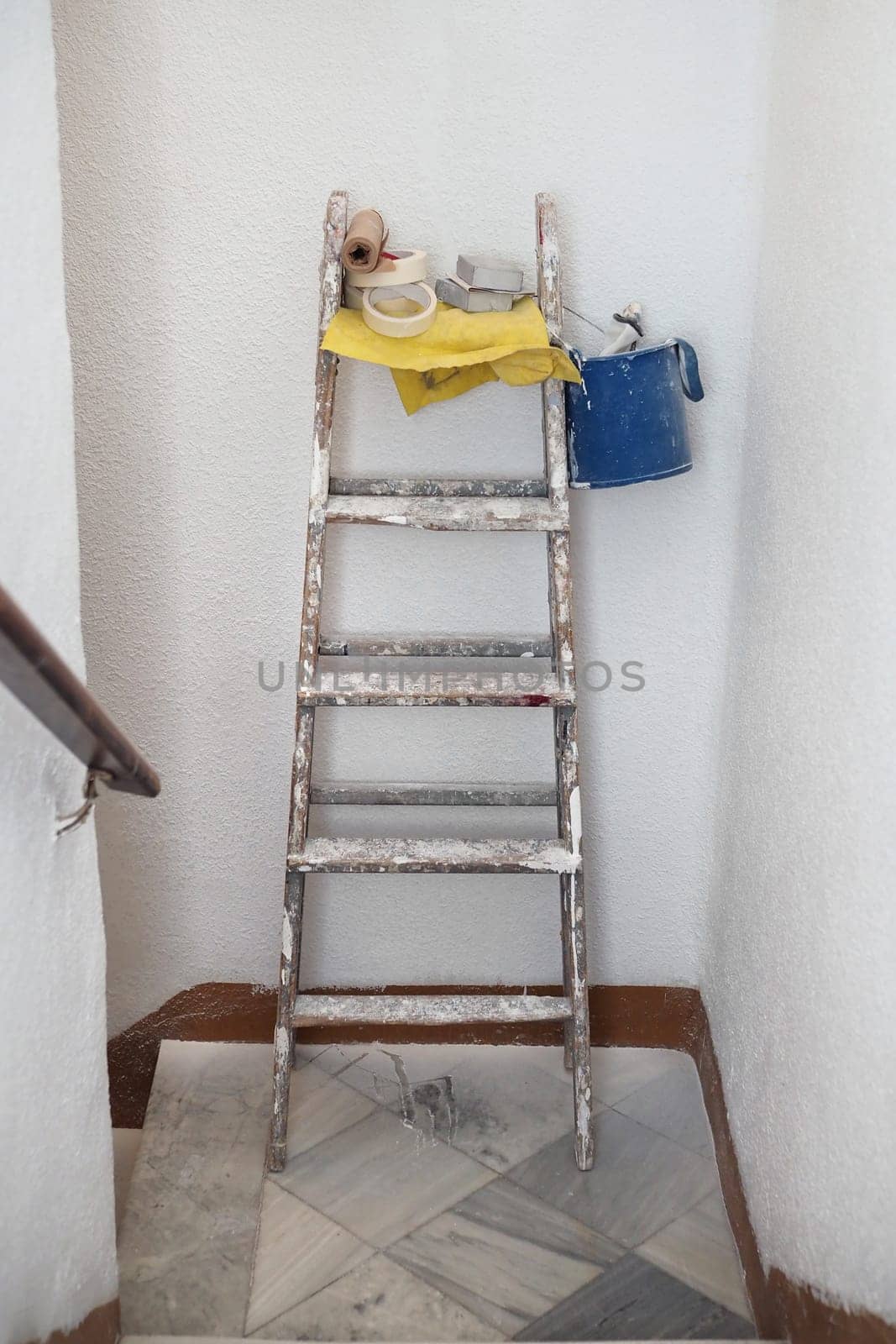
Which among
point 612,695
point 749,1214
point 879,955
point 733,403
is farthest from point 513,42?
point 749,1214

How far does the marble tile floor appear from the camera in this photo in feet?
5.84

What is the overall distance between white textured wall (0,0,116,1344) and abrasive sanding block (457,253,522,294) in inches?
23.9

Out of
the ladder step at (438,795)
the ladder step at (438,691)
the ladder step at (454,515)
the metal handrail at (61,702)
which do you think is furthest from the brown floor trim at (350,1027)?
the metal handrail at (61,702)

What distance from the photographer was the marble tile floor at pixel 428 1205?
1.78m

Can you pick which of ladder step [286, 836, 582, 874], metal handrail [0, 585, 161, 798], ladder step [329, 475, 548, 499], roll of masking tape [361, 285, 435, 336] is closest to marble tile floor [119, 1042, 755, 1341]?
ladder step [286, 836, 582, 874]

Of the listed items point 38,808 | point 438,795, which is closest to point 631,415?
point 438,795

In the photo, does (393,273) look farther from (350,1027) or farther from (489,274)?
(350,1027)

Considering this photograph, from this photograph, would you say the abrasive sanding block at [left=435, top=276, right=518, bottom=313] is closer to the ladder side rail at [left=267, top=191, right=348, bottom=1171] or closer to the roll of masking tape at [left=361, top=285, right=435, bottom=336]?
the roll of masking tape at [left=361, top=285, right=435, bottom=336]

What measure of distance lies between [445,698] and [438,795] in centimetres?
28

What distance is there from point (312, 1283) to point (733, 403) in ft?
5.19

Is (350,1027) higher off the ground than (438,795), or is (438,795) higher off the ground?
(438,795)

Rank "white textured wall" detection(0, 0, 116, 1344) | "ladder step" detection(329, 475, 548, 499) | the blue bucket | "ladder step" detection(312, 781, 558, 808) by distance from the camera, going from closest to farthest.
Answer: "white textured wall" detection(0, 0, 116, 1344)
the blue bucket
"ladder step" detection(329, 475, 548, 499)
"ladder step" detection(312, 781, 558, 808)

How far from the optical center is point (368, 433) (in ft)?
6.60

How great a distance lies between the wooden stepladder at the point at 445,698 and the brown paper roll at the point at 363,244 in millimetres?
71
